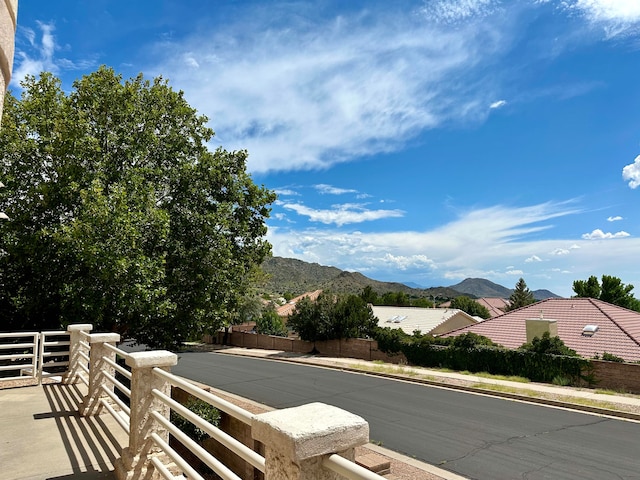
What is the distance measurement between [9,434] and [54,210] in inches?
359

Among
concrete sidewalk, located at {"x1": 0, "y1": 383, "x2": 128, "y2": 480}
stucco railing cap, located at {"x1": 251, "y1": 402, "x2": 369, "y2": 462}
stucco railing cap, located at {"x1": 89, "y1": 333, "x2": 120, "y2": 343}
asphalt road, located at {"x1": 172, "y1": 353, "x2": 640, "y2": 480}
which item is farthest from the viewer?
asphalt road, located at {"x1": 172, "y1": 353, "x2": 640, "y2": 480}

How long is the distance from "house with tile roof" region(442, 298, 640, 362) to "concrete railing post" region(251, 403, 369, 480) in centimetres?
2551

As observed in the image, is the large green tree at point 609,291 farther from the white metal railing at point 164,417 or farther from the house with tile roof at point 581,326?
the white metal railing at point 164,417

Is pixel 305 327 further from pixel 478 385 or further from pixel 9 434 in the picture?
pixel 9 434

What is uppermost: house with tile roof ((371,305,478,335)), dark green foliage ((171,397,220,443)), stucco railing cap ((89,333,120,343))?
stucco railing cap ((89,333,120,343))

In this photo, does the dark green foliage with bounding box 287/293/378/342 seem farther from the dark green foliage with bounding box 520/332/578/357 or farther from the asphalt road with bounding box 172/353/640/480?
the dark green foliage with bounding box 520/332/578/357

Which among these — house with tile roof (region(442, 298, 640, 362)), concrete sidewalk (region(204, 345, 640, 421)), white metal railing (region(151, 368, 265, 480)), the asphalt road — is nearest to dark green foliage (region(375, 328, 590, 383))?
concrete sidewalk (region(204, 345, 640, 421))

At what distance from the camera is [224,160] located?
16625 mm

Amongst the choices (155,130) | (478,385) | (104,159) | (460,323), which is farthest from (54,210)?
(460,323)

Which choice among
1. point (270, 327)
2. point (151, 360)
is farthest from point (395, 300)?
point (151, 360)

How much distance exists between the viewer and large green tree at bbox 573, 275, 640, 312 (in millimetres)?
56438

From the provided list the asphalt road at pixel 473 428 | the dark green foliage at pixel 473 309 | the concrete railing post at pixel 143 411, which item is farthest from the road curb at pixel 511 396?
the dark green foliage at pixel 473 309

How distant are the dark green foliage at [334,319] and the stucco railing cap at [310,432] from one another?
32.6 m

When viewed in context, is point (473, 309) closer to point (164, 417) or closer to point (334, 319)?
point (334, 319)
